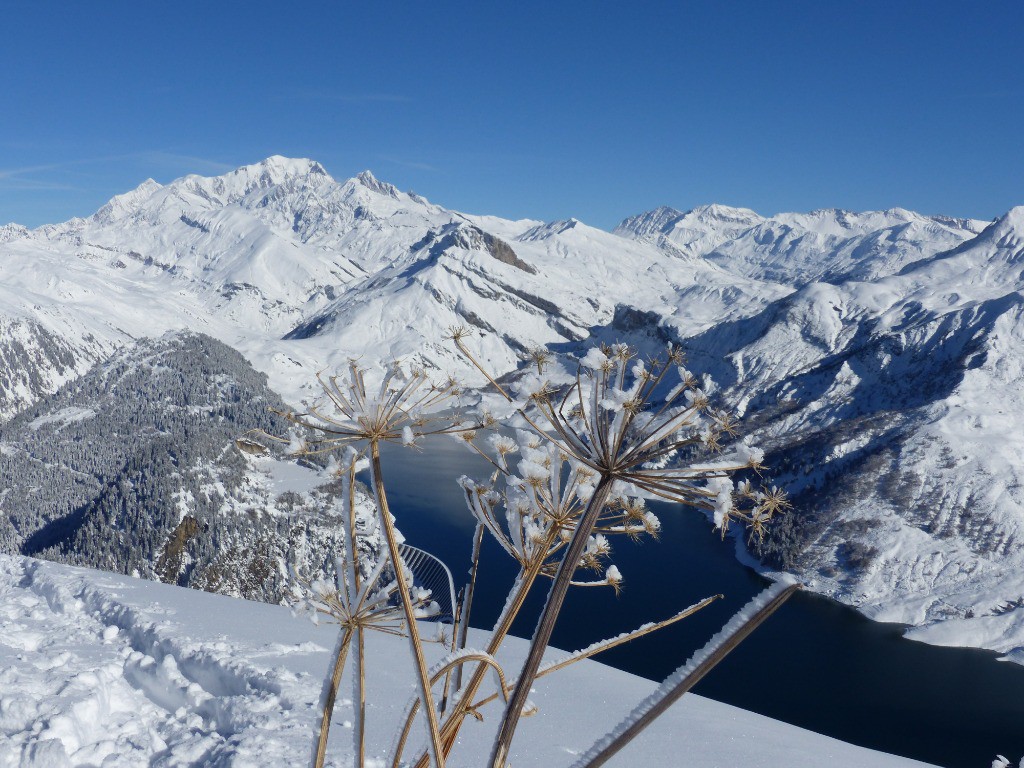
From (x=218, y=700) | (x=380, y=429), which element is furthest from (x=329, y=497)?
(x=380, y=429)

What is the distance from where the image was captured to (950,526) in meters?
74.8

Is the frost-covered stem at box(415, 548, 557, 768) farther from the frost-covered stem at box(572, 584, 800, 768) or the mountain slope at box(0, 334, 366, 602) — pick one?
the mountain slope at box(0, 334, 366, 602)

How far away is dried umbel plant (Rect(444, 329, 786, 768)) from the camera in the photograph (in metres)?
1.54

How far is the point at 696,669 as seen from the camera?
1302 millimetres

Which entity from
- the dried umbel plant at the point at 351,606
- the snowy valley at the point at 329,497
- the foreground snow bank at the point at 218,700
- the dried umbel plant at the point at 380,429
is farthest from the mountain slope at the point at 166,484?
the dried umbel plant at the point at 380,429

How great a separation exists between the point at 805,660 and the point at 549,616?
59261mm

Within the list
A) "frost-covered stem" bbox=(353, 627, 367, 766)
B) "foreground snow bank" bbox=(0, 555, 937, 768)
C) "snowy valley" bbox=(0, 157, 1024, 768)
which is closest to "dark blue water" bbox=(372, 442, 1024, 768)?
"snowy valley" bbox=(0, 157, 1024, 768)

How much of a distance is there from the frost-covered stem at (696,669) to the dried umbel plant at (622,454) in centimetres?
23

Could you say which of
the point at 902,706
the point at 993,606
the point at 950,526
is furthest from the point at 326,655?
the point at 950,526

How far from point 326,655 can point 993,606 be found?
246ft

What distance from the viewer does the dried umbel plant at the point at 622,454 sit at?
5.05 feet

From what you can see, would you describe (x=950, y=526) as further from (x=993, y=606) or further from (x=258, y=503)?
(x=258, y=503)

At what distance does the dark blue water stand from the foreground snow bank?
115 ft

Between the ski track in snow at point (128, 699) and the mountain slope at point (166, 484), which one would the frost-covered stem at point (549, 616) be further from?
the mountain slope at point (166, 484)
